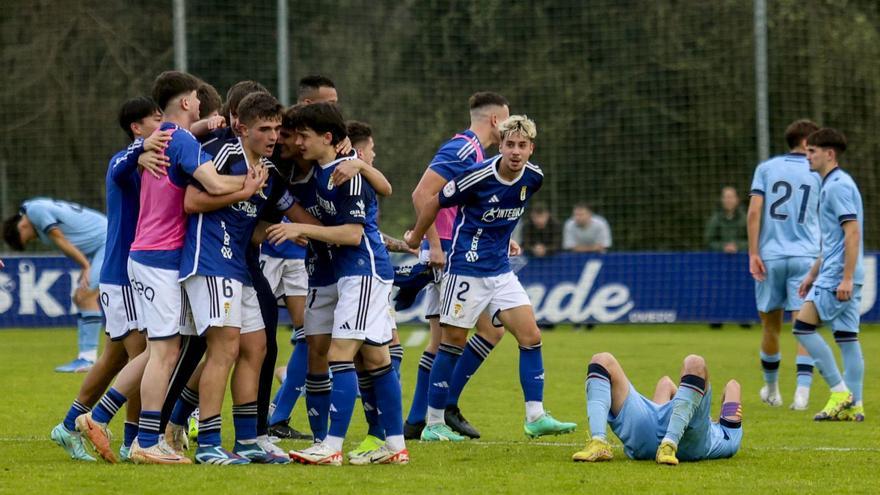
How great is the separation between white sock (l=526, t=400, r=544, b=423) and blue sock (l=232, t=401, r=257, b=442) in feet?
5.90

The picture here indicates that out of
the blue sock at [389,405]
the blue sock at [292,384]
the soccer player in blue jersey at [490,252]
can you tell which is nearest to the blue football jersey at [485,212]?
the soccer player in blue jersey at [490,252]

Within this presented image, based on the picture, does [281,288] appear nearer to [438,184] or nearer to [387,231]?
[438,184]

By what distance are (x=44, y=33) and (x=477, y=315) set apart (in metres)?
17.8

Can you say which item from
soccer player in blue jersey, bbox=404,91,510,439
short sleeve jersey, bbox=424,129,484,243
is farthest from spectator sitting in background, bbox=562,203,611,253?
short sleeve jersey, bbox=424,129,484,243

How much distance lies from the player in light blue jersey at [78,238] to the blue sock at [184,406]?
5.54 meters

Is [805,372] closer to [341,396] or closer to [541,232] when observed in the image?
[341,396]

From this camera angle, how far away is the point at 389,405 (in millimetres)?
7562

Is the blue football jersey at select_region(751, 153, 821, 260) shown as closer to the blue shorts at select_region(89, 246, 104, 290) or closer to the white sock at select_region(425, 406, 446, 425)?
the white sock at select_region(425, 406, 446, 425)

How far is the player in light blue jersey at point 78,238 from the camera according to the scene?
1352 centimetres

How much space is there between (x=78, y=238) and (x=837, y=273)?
7378 mm

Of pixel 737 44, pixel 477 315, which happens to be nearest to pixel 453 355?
pixel 477 315

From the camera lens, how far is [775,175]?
11625mm

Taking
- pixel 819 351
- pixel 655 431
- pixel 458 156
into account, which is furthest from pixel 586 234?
pixel 655 431

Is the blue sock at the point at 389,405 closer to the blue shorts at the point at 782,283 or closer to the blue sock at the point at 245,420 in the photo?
the blue sock at the point at 245,420
